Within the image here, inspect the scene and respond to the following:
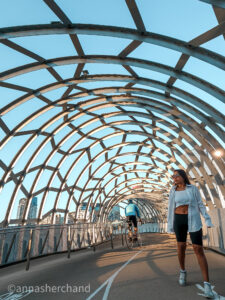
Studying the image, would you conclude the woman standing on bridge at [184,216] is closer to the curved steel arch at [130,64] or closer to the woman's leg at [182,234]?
the woman's leg at [182,234]

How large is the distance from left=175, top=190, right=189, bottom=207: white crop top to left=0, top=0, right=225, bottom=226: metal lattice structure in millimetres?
4423

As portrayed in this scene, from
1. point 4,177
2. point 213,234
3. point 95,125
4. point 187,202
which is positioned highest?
point 95,125

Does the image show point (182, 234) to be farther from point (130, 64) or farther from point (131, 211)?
point (131, 211)

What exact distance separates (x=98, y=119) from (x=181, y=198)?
15.3m

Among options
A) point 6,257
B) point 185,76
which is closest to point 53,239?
point 6,257

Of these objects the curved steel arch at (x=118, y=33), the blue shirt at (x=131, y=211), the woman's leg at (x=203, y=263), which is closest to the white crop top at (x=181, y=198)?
the woman's leg at (x=203, y=263)

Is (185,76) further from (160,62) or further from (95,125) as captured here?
(95,125)

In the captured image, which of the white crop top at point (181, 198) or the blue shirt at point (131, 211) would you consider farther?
the blue shirt at point (131, 211)

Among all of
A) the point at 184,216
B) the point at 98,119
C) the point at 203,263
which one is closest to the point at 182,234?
the point at 184,216

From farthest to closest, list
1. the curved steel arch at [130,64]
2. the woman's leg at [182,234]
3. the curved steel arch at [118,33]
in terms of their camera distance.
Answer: the curved steel arch at [130,64] < the curved steel arch at [118,33] < the woman's leg at [182,234]

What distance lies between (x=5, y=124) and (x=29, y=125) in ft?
7.00

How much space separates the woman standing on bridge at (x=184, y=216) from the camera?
3509 mm

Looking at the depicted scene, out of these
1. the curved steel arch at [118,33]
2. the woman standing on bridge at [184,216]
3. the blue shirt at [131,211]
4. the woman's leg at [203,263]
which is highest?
the curved steel arch at [118,33]

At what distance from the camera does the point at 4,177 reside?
49.8 feet
